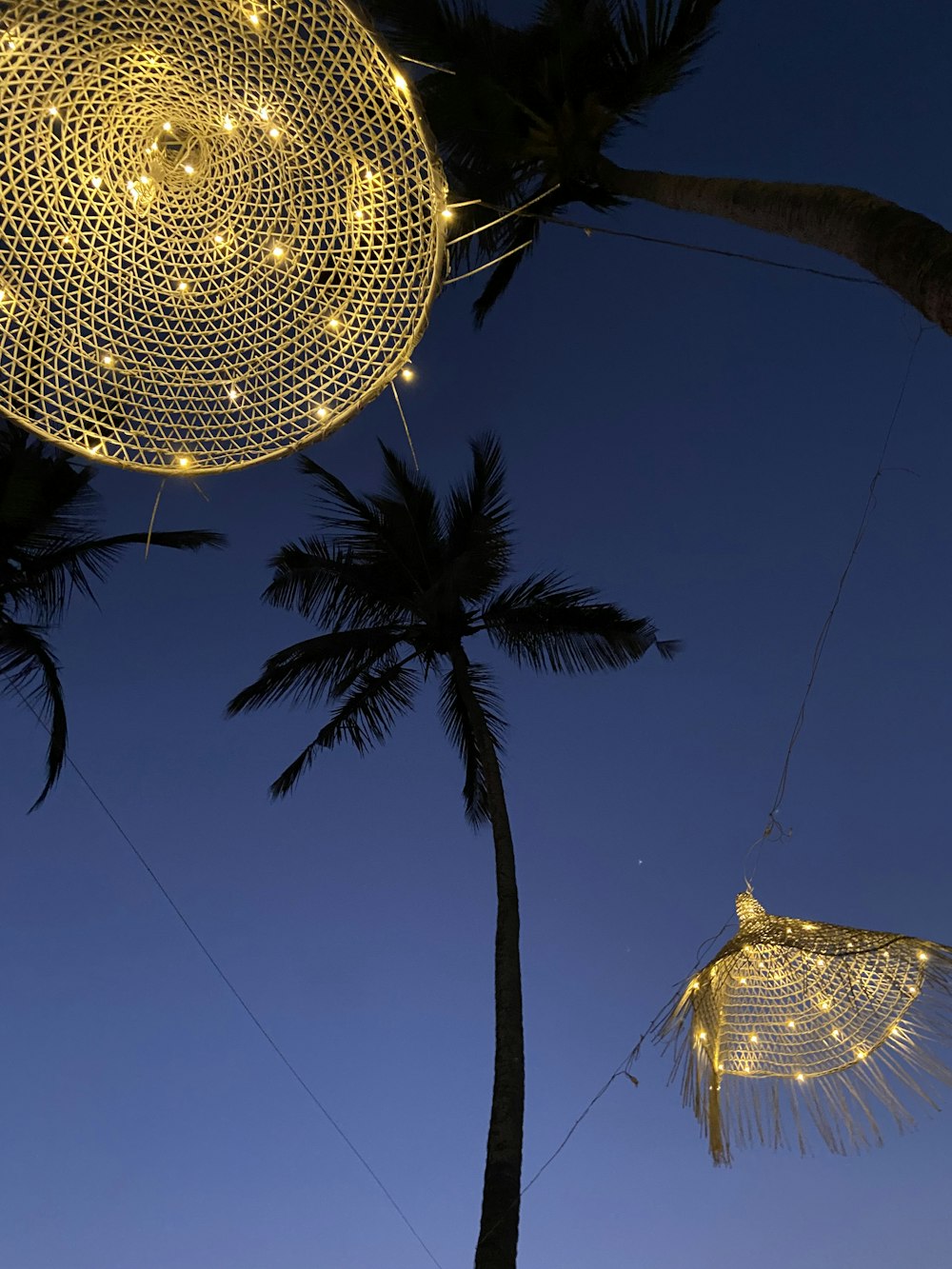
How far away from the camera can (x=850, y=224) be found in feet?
11.4

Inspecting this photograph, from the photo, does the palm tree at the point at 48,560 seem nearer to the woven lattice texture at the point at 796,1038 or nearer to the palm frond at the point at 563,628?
the palm frond at the point at 563,628

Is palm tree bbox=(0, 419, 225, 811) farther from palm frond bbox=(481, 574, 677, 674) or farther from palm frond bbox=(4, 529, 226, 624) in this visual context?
palm frond bbox=(481, 574, 677, 674)

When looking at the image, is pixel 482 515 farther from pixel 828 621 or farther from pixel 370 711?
pixel 828 621

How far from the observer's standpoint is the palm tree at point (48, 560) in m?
10.8

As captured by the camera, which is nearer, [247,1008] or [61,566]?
[61,566]

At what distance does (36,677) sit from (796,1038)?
28.3ft

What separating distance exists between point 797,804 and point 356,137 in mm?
11379

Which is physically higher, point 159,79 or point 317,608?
point 317,608

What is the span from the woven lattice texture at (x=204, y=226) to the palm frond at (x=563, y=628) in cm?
696

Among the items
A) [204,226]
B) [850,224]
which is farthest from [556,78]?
[204,226]

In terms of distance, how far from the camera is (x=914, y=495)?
10.9 m

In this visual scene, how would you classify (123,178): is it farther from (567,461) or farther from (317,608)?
(567,461)

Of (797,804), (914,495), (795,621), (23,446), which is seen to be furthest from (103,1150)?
(914,495)

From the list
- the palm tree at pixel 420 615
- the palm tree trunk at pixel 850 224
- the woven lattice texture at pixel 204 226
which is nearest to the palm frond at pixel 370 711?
the palm tree at pixel 420 615
